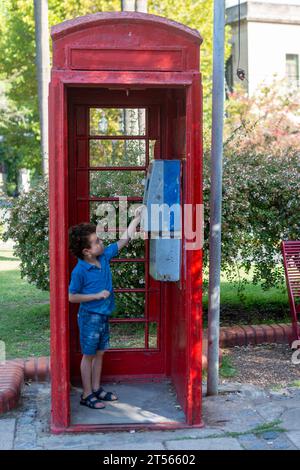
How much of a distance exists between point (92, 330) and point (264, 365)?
1.93m

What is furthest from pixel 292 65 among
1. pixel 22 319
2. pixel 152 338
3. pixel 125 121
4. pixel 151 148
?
pixel 151 148

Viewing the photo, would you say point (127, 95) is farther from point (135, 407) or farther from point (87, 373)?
point (135, 407)

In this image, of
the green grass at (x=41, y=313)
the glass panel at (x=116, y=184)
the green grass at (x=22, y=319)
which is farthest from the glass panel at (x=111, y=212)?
the green grass at (x=22, y=319)

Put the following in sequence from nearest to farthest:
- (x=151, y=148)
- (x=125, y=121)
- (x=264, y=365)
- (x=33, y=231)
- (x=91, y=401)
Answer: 1. (x=91, y=401)
2. (x=151, y=148)
3. (x=264, y=365)
4. (x=33, y=231)
5. (x=125, y=121)

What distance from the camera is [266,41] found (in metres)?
32.9

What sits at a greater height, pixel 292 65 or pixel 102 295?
pixel 292 65

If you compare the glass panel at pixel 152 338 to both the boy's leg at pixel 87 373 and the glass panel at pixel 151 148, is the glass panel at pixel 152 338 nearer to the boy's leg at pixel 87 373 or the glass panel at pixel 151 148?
the boy's leg at pixel 87 373

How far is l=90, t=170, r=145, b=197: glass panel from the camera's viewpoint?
6824 mm

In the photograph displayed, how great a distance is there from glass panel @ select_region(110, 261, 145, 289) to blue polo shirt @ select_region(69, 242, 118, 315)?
5.55 ft

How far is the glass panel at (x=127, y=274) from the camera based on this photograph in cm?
684

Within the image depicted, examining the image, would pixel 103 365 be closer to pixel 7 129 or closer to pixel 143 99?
pixel 143 99

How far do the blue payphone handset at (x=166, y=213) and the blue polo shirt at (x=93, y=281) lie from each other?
382mm

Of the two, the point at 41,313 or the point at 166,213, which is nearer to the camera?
the point at 166,213
